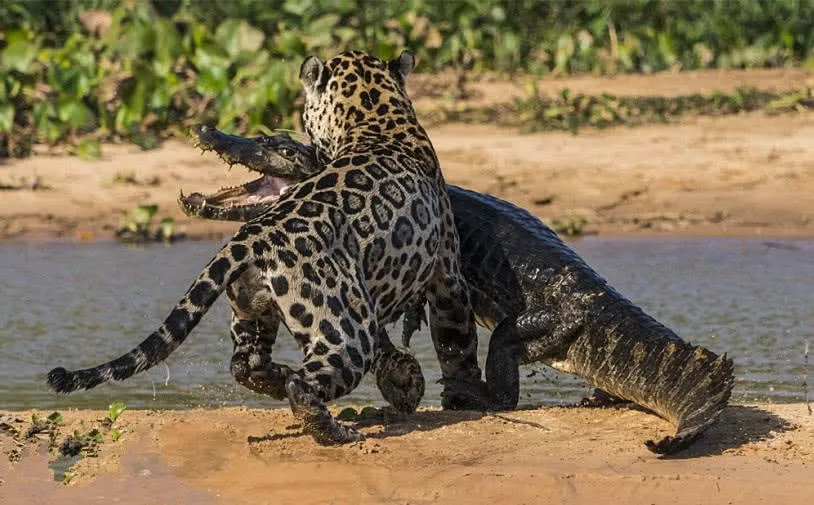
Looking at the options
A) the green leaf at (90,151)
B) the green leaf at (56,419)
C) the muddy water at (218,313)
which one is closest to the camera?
the green leaf at (56,419)

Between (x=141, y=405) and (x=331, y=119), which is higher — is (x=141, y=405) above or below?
below

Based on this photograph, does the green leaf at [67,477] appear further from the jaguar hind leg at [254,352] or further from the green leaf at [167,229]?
the green leaf at [167,229]

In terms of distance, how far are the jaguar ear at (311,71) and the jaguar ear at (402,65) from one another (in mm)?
311

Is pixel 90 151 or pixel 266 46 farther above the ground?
pixel 266 46

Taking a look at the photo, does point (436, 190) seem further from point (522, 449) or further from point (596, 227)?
point (596, 227)

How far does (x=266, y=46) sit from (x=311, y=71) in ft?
23.9

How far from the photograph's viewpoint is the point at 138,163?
1343 cm

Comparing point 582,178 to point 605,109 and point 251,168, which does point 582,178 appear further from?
point 251,168

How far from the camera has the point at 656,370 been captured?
6.70 meters

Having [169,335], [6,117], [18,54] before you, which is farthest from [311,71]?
[18,54]

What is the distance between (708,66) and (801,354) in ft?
30.9

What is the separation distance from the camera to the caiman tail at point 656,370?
241 inches

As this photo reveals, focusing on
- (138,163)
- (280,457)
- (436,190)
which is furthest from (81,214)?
(280,457)

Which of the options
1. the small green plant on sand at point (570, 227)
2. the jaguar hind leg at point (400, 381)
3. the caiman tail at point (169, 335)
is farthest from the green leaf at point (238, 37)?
the caiman tail at point (169, 335)
